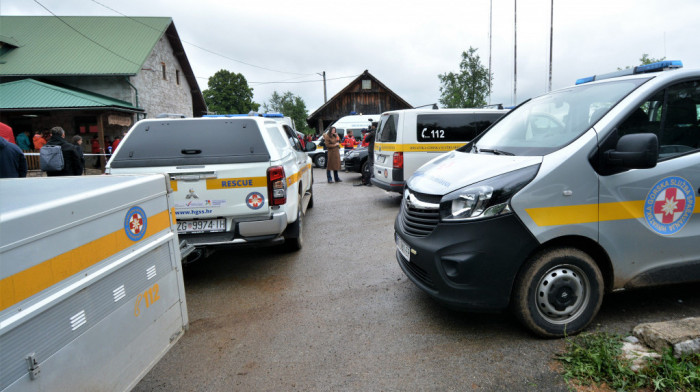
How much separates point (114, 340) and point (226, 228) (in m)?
2.50

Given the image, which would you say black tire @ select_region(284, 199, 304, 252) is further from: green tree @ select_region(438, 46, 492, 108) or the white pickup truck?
green tree @ select_region(438, 46, 492, 108)

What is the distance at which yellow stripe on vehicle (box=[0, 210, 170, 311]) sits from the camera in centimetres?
140

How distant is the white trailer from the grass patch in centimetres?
261

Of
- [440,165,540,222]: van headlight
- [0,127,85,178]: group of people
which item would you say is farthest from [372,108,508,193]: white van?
[0,127,85,178]: group of people

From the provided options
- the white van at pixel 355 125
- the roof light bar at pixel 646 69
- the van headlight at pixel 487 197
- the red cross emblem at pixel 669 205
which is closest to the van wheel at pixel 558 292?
the van headlight at pixel 487 197

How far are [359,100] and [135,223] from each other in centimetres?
3574

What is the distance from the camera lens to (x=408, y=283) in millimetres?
4332

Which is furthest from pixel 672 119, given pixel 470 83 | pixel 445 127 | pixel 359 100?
pixel 470 83

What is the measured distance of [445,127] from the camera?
8.71 m

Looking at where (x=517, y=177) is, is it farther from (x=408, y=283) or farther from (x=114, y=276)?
(x=114, y=276)

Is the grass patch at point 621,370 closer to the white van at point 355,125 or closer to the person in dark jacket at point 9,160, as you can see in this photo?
the person in dark jacket at point 9,160

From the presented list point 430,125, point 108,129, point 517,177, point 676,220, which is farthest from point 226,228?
point 108,129

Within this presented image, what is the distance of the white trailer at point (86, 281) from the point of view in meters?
1.45

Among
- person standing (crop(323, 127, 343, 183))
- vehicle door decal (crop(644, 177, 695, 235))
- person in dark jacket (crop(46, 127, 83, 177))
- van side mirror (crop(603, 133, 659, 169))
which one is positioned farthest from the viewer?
person standing (crop(323, 127, 343, 183))
